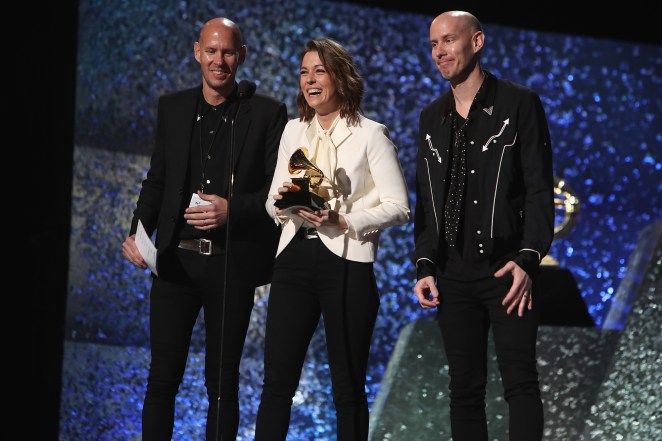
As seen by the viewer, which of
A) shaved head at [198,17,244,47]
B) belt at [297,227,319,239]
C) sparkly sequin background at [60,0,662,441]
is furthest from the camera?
sparkly sequin background at [60,0,662,441]

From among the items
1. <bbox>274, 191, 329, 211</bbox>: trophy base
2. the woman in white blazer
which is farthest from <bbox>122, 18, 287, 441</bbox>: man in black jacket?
<bbox>274, 191, 329, 211</bbox>: trophy base

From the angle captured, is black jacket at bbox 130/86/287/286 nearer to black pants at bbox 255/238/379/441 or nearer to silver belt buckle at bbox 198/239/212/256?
silver belt buckle at bbox 198/239/212/256

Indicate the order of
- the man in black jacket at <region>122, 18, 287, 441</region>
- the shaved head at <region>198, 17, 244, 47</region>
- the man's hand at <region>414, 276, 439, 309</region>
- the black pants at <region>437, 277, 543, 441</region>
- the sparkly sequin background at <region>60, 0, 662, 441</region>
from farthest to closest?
the sparkly sequin background at <region>60, 0, 662, 441</region> → the shaved head at <region>198, 17, 244, 47</region> → the man in black jacket at <region>122, 18, 287, 441</region> → the man's hand at <region>414, 276, 439, 309</region> → the black pants at <region>437, 277, 543, 441</region>

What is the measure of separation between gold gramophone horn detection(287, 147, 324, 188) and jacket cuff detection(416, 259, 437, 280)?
0.37 m

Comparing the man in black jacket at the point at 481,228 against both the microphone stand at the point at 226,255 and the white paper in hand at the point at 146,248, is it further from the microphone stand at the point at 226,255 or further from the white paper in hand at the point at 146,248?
the white paper in hand at the point at 146,248

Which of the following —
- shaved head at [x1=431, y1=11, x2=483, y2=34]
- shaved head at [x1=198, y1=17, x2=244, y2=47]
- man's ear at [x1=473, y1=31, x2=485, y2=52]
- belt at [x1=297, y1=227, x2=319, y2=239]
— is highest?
shaved head at [x1=198, y1=17, x2=244, y2=47]

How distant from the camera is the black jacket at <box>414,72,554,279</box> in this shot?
2605 mm

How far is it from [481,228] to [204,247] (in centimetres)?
86

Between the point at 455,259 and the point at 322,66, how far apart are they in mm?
695

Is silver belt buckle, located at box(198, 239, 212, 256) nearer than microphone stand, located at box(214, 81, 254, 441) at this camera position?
No

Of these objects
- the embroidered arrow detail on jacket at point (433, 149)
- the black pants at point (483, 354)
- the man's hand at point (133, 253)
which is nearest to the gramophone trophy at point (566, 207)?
the embroidered arrow detail on jacket at point (433, 149)

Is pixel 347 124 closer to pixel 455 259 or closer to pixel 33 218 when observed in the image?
pixel 455 259

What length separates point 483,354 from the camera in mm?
2633

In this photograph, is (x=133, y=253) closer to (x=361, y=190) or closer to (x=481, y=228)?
(x=361, y=190)
